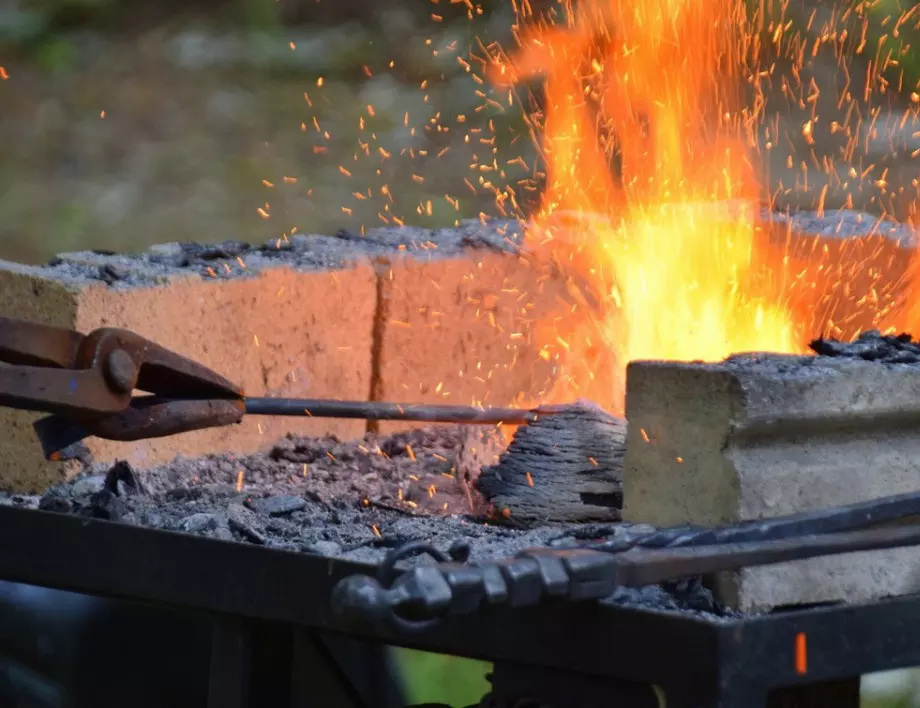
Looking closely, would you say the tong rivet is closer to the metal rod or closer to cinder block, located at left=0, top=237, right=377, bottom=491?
the metal rod

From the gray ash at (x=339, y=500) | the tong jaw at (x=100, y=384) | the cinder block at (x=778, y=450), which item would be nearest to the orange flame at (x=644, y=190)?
the gray ash at (x=339, y=500)

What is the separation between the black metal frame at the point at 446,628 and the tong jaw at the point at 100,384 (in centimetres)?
13

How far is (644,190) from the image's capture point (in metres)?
3.43

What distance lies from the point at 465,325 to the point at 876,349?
1217 millimetres

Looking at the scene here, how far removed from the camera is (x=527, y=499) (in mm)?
2227

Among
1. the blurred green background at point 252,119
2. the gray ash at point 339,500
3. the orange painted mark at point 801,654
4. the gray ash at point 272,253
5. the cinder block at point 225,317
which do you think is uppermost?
the blurred green background at point 252,119

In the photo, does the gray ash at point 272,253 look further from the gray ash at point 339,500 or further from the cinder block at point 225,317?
the gray ash at point 339,500

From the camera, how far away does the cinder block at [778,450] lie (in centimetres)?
171

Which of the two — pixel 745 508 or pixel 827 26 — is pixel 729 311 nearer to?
pixel 745 508

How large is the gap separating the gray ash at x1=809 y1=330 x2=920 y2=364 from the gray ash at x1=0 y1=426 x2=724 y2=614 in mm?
370

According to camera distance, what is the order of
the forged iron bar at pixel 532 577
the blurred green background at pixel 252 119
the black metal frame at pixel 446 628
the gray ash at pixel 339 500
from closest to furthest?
the forged iron bar at pixel 532 577
the black metal frame at pixel 446 628
the gray ash at pixel 339 500
the blurred green background at pixel 252 119

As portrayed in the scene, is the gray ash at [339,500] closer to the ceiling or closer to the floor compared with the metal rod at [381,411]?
closer to the floor

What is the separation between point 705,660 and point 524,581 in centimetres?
23

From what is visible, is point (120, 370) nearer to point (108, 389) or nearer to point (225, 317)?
point (108, 389)
